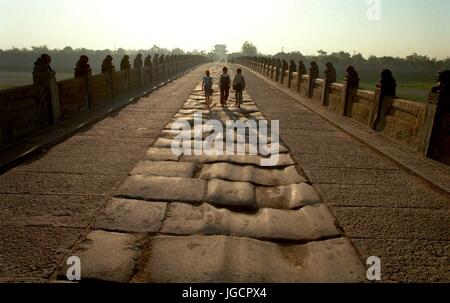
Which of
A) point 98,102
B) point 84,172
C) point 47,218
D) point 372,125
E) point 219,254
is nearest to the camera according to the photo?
point 219,254

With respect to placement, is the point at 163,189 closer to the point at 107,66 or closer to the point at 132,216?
the point at 132,216

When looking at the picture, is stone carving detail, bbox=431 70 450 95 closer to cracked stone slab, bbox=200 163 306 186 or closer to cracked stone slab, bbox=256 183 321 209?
cracked stone slab, bbox=200 163 306 186

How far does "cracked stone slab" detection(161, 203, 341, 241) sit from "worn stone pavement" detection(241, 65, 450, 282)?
25 cm

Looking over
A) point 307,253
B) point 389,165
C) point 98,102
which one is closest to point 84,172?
point 307,253

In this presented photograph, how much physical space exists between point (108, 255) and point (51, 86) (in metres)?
6.35

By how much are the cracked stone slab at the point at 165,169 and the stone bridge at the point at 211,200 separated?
32 millimetres

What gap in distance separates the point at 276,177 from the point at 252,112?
20.8ft

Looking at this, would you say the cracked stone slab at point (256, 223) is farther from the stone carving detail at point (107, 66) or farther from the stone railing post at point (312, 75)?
the stone railing post at point (312, 75)

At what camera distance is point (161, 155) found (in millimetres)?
6066

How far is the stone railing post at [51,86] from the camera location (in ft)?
24.8

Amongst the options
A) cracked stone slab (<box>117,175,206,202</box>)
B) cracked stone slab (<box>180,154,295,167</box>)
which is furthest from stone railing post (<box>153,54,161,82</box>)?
cracked stone slab (<box>117,175,206,202</box>)

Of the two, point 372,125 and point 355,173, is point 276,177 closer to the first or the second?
point 355,173
